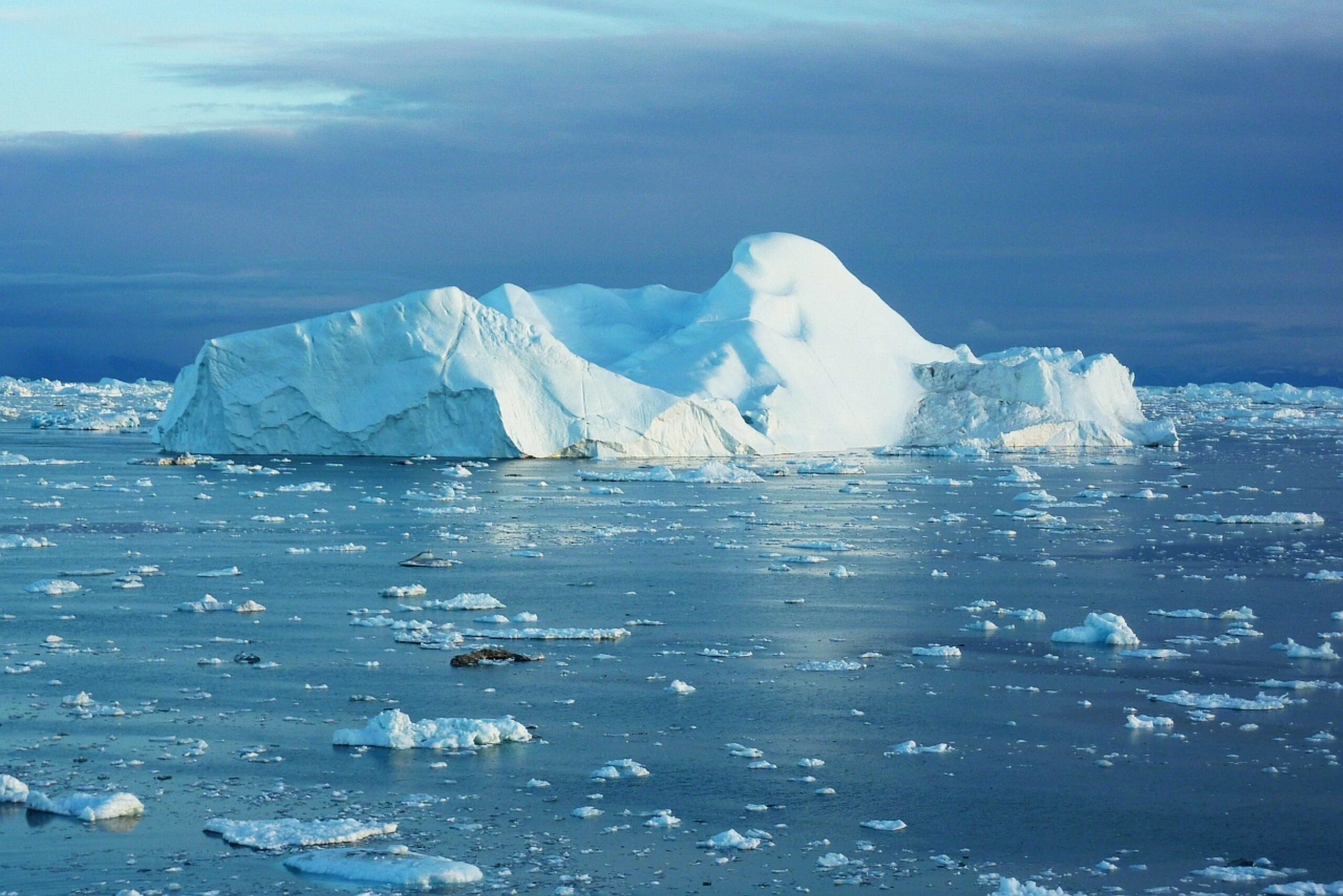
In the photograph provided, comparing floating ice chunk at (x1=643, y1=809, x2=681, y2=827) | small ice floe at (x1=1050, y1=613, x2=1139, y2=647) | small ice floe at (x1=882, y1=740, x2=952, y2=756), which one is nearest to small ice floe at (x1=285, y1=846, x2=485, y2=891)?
floating ice chunk at (x1=643, y1=809, x2=681, y2=827)

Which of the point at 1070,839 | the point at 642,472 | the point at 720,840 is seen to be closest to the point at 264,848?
the point at 720,840

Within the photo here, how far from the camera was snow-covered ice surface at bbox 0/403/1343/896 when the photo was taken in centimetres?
657

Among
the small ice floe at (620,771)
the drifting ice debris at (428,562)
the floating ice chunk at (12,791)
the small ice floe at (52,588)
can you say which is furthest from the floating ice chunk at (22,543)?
the small ice floe at (620,771)

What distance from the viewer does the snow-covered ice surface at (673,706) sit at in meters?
6.57

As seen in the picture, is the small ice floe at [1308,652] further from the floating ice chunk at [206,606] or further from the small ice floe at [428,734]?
the floating ice chunk at [206,606]

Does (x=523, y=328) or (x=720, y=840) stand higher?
(x=523, y=328)

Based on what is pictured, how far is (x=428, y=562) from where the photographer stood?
1562 cm

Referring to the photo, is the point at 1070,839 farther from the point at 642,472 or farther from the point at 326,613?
the point at 642,472

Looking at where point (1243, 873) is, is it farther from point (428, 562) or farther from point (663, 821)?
point (428, 562)

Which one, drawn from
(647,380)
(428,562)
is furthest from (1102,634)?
(647,380)

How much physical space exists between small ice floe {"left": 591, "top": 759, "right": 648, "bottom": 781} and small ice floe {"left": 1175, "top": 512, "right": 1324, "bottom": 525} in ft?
50.4

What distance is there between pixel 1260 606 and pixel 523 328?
2035 centimetres

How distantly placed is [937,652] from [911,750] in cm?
289

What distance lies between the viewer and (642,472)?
28719 millimetres
